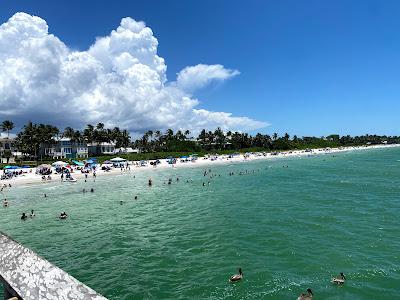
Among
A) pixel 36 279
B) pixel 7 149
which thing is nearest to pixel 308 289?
pixel 36 279

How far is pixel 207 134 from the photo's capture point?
19638cm

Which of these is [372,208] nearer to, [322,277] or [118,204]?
[322,277]

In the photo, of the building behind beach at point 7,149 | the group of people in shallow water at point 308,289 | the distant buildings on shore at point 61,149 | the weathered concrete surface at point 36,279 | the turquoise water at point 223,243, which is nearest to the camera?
the weathered concrete surface at point 36,279

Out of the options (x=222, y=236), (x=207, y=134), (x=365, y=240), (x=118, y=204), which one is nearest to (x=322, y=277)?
(x=365, y=240)

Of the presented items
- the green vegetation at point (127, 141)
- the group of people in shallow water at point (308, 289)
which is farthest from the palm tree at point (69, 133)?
the group of people in shallow water at point (308, 289)

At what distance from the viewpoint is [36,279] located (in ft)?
11.4

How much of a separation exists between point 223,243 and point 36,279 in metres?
22.4

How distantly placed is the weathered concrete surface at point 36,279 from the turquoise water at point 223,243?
1406cm

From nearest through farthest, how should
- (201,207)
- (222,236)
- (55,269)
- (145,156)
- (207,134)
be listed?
(55,269), (222,236), (201,207), (145,156), (207,134)

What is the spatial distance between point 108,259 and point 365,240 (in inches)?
693

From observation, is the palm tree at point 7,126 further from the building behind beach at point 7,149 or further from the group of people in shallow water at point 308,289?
the group of people in shallow water at point 308,289

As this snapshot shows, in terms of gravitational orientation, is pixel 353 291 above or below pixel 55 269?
below

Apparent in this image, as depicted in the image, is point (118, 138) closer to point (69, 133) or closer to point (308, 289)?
point (69, 133)

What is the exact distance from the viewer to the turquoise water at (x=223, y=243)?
17516mm
